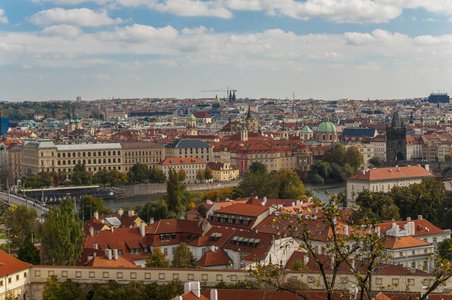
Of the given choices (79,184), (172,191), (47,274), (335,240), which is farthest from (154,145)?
(335,240)

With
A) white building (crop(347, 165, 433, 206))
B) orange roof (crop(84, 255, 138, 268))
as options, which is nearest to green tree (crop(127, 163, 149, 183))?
white building (crop(347, 165, 433, 206))

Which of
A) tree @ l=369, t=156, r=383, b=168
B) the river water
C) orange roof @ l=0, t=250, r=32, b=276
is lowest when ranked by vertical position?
the river water

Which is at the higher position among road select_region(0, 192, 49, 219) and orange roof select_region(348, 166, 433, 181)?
orange roof select_region(348, 166, 433, 181)

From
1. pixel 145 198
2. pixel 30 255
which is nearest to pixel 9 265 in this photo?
pixel 30 255

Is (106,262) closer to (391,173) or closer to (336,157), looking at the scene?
(391,173)

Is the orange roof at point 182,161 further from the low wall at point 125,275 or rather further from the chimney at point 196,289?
the chimney at point 196,289

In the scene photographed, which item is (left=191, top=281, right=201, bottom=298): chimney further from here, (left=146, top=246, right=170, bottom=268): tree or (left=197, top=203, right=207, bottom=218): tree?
(left=197, top=203, right=207, bottom=218): tree

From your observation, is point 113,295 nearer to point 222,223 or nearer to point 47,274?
point 47,274
